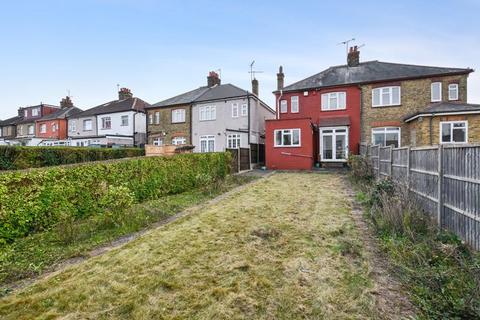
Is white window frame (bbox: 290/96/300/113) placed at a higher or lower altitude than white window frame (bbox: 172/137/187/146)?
higher

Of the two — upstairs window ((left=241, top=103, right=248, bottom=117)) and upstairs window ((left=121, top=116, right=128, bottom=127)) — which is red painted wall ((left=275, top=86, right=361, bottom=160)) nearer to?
upstairs window ((left=241, top=103, right=248, bottom=117))

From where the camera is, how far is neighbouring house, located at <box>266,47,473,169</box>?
18562 millimetres

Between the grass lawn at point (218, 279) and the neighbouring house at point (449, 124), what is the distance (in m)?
15.2

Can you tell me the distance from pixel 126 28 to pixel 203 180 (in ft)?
31.2

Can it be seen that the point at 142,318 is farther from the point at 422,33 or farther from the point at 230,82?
the point at 230,82

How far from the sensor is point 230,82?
2692 cm

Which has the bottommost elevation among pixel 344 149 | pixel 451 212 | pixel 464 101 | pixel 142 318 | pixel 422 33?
pixel 142 318

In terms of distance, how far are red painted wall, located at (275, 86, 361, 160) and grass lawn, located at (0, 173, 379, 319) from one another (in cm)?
1678

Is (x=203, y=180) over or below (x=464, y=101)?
below

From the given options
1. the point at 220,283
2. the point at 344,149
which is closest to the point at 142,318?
the point at 220,283

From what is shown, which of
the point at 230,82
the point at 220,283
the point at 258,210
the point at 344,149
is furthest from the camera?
the point at 230,82

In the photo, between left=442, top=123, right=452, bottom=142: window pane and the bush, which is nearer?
the bush

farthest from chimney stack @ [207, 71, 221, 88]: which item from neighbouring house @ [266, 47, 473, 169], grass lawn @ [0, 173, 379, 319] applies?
grass lawn @ [0, 173, 379, 319]

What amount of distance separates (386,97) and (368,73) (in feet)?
9.24
